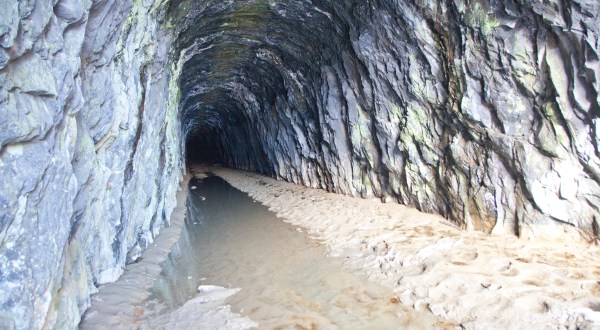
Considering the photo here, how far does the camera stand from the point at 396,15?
746cm

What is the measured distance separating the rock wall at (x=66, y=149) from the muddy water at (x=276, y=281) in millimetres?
1017

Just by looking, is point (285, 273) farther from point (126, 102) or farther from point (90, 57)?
point (90, 57)

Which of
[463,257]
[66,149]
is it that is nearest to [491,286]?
[463,257]

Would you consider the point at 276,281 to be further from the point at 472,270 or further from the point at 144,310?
the point at 472,270

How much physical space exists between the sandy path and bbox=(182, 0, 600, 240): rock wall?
56cm

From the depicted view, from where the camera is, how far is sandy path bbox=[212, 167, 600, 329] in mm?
3865

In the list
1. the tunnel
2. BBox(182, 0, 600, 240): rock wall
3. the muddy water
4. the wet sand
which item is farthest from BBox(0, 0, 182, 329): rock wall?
BBox(182, 0, 600, 240): rock wall

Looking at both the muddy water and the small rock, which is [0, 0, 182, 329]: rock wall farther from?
the small rock

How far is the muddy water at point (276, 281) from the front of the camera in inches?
168

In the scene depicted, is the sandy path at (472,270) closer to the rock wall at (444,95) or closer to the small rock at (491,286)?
the small rock at (491,286)

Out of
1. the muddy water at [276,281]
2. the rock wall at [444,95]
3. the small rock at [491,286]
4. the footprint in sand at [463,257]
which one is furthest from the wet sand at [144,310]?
the rock wall at [444,95]

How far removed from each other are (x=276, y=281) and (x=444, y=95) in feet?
15.5

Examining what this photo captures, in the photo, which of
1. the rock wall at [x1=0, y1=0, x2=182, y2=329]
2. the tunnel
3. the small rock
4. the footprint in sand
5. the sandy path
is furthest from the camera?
the footprint in sand

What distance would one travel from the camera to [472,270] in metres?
4.90
